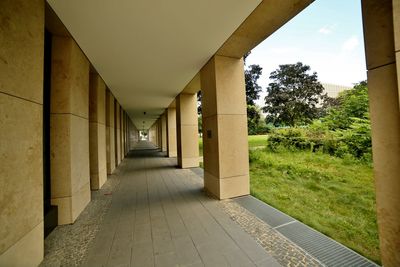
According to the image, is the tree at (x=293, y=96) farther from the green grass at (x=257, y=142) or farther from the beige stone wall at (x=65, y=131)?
the beige stone wall at (x=65, y=131)

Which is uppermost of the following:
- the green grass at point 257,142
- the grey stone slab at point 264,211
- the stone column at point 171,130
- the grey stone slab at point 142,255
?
the stone column at point 171,130

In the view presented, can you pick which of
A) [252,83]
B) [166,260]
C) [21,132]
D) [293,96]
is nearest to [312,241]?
[166,260]

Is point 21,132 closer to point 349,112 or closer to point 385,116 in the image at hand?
point 385,116

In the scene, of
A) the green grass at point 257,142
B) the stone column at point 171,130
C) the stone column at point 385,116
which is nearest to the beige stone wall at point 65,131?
the stone column at point 385,116

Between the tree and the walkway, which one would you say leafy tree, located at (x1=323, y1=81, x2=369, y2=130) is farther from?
the tree

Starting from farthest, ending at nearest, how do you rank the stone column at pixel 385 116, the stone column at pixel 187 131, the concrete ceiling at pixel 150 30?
the stone column at pixel 187 131, the concrete ceiling at pixel 150 30, the stone column at pixel 385 116

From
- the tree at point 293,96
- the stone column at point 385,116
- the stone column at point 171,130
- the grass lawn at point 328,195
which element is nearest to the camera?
the stone column at point 385,116

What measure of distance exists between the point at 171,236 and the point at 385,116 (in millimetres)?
2534

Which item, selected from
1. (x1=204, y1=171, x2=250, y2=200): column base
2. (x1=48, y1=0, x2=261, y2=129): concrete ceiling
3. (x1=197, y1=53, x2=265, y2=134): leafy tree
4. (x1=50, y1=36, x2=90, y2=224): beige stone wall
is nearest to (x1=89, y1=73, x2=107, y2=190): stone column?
(x1=48, y1=0, x2=261, y2=129): concrete ceiling

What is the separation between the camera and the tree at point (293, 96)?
20.8 m

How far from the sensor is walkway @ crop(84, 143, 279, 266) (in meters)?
1.95

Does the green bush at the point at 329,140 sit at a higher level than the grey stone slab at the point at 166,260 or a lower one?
higher

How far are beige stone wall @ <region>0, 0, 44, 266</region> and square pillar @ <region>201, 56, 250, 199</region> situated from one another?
2.74m

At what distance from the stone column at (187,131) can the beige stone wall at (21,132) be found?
5.16 m
